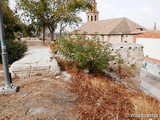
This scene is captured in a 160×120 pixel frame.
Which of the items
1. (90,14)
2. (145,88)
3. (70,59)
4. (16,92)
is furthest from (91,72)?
(90,14)

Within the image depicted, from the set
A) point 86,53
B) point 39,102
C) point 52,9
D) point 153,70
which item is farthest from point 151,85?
point 52,9

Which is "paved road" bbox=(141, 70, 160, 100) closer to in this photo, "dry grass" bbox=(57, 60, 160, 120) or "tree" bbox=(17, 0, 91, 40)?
"dry grass" bbox=(57, 60, 160, 120)

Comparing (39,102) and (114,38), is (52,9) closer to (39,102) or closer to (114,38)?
(114,38)

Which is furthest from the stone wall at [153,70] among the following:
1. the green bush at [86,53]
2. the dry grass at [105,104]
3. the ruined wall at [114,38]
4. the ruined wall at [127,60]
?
the ruined wall at [114,38]

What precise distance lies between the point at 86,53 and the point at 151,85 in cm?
283

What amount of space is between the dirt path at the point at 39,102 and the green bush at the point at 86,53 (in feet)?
6.72

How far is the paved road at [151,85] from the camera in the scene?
21.2 ft

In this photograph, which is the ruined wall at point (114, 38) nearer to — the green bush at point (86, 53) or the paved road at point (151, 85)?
the green bush at point (86, 53)

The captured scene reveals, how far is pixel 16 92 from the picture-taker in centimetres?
509

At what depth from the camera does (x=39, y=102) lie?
13.9 feet

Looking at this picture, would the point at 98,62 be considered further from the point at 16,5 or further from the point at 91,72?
the point at 16,5

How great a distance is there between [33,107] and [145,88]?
4.48m

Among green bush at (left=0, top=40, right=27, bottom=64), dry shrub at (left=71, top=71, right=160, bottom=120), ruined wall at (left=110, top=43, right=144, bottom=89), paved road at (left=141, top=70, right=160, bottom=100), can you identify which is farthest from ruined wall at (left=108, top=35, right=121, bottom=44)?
dry shrub at (left=71, top=71, right=160, bottom=120)

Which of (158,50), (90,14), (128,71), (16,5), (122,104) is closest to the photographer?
(122,104)
